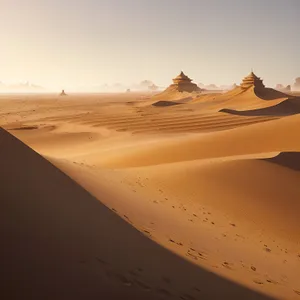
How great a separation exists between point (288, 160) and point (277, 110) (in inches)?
831

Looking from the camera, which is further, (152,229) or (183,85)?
(183,85)

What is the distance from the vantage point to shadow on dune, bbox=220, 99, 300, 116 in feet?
83.9

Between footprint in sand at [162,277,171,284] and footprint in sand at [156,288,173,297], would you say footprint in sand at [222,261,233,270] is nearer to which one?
footprint in sand at [162,277,171,284]

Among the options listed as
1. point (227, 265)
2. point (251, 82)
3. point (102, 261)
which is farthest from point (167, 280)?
point (251, 82)

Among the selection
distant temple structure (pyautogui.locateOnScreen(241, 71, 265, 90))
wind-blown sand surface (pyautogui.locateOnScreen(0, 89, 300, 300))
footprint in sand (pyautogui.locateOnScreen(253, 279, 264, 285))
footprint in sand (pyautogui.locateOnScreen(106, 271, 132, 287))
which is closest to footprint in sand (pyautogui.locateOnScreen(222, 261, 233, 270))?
wind-blown sand surface (pyautogui.locateOnScreen(0, 89, 300, 300))

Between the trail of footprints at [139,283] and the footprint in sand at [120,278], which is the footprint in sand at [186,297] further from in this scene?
the footprint in sand at [120,278]

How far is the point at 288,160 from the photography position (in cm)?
908

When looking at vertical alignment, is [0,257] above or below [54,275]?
above

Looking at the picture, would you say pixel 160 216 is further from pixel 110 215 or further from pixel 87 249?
pixel 87 249

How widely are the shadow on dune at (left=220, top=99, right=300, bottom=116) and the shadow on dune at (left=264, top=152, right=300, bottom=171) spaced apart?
52.4 ft

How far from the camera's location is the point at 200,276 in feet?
11.0

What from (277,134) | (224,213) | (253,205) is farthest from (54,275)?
(277,134)

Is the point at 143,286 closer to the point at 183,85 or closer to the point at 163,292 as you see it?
the point at 163,292

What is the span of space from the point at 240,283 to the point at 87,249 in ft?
6.14
